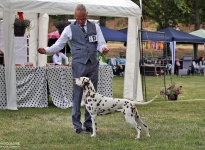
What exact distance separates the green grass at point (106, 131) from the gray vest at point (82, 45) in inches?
42.0

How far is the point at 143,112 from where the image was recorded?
32.1 ft

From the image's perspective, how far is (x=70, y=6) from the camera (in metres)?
10.4

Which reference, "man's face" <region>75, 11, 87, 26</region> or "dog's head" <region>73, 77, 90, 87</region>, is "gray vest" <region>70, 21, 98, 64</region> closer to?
"man's face" <region>75, 11, 87, 26</region>

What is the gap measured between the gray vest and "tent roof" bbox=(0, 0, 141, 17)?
2929 mm

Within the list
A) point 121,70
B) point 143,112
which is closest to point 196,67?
point 121,70

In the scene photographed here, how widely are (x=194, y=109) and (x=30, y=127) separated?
386cm

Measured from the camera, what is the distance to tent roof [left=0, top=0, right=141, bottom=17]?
9.92 metres

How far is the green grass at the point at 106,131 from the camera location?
6.39 meters

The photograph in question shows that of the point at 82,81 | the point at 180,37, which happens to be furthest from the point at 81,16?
the point at 180,37

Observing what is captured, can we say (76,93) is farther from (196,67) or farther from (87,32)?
(196,67)

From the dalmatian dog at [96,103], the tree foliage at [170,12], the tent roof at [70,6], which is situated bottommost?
the dalmatian dog at [96,103]

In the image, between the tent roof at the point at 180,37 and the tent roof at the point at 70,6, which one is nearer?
the tent roof at the point at 70,6

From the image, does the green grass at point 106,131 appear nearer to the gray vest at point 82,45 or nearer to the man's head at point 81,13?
the gray vest at point 82,45

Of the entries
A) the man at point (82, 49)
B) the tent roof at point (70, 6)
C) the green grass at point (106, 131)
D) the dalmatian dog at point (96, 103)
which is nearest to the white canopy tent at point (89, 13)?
the tent roof at point (70, 6)
